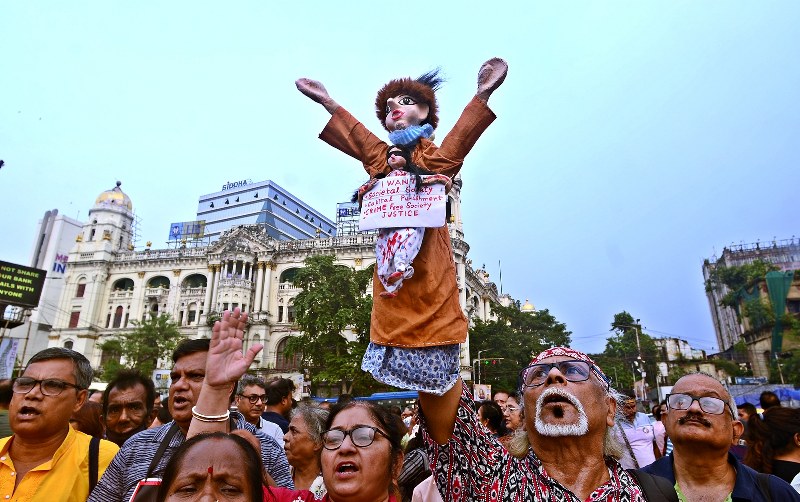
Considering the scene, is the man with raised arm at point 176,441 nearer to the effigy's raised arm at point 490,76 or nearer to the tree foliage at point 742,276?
the effigy's raised arm at point 490,76

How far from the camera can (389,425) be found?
2.89m

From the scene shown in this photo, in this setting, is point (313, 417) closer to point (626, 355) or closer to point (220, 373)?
point (220, 373)

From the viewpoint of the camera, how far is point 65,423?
11.2ft

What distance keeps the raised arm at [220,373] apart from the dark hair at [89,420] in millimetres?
2711

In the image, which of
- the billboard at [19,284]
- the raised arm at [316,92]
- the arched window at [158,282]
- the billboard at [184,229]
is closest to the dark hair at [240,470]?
the raised arm at [316,92]

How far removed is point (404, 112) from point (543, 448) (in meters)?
2.22

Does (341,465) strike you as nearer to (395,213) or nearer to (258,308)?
(395,213)

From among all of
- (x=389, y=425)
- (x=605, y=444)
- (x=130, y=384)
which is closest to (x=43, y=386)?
(x=130, y=384)

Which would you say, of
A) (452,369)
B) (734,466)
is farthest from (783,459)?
(452,369)

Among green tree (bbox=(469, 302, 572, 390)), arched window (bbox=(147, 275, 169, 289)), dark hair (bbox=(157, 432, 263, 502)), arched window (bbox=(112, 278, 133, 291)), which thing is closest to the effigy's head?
dark hair (bbox=(157, 432, 263, 502))

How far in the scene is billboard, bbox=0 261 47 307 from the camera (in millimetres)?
24609

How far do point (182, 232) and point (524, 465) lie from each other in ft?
222

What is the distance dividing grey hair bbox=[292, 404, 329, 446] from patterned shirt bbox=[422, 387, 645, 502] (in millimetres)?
2219

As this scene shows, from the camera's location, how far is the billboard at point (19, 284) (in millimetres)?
24609
